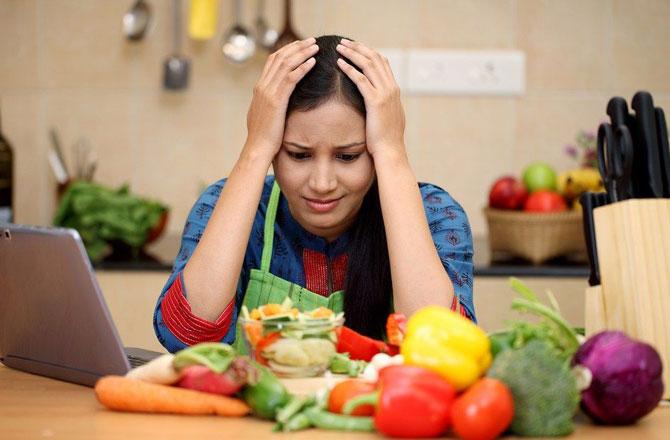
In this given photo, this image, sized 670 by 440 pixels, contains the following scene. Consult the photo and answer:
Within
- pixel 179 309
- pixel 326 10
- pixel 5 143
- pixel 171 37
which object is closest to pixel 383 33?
pixel 326 10

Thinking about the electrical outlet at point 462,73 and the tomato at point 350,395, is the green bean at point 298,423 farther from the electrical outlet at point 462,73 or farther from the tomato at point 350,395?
the electrical outlet at point 462,73

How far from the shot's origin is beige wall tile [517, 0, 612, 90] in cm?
309

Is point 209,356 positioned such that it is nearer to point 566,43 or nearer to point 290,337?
point 290,337

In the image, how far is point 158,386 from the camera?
106cm

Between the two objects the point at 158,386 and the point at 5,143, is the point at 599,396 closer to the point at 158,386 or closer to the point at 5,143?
the point at 158,386

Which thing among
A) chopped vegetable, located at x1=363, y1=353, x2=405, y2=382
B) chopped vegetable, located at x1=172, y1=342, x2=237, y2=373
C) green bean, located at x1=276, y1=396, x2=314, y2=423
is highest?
chopped vegetable, located at x1=172, y1=342, x2=237, y2=373

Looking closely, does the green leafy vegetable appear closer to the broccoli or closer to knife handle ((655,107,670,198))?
knife handle ((655,107,670,198))

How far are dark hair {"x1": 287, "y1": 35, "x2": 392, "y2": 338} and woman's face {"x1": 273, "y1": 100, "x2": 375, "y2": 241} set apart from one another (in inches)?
0.9

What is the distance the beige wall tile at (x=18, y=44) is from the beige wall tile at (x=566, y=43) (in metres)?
1.39

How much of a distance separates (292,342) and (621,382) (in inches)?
13.4

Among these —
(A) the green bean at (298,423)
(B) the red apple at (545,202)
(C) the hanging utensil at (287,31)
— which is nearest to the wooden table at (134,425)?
(A) the green bean at (298,423)

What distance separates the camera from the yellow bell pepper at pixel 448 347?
3.21 ft

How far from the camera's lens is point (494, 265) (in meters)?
2.69

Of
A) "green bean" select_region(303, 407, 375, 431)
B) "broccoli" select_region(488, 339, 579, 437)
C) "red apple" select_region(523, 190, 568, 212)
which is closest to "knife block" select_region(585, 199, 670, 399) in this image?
"broccoli" select_region(488, 339, 579, 437)
